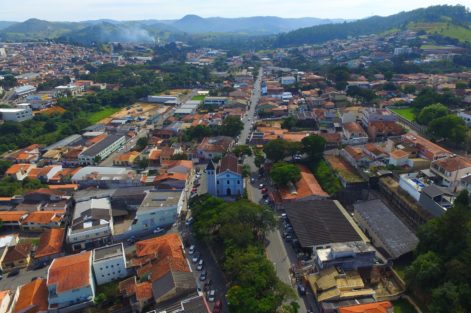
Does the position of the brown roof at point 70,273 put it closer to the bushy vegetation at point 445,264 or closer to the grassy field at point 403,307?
the grassy field at point 403,307

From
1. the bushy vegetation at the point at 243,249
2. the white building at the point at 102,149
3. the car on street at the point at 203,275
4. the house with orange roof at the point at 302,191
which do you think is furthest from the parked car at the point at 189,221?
the white building at the point at 102,149

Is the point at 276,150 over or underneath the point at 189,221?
over

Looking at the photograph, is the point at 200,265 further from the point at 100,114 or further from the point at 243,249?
the point at 100,114

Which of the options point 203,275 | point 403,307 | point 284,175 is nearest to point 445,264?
point 403,307

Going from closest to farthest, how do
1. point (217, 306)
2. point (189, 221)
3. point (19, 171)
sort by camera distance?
1. point (217, 306)
2. point (189, 221)
3. point (19, 171)

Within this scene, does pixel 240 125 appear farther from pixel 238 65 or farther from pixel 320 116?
pixel 238 65

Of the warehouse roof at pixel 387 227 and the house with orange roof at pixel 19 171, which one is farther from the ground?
the warehouse roof at pixel 387 227

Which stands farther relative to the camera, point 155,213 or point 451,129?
point 451,129

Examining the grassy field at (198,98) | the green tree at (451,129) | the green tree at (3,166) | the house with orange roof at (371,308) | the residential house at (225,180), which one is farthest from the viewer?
the grassy field at (198,98)

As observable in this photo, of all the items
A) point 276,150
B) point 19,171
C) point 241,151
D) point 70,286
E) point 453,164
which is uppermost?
point 453,164
